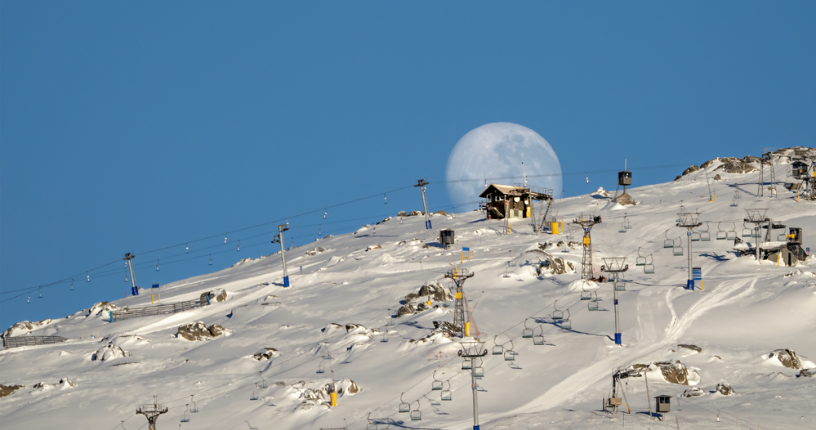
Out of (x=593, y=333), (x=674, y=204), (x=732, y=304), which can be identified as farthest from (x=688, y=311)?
(x=674, y=204)

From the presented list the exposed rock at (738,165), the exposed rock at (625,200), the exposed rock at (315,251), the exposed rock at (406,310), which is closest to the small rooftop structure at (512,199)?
the exposed rock at (625,200)

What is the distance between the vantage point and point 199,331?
78.4 meters

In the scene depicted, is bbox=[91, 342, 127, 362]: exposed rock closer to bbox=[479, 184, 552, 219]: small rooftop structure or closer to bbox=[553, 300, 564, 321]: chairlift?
bbox=[553, 300, 564, 321]: chairlift

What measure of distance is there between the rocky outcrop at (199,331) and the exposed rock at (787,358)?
46.2 m

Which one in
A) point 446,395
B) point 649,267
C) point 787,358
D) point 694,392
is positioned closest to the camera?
point 694,392

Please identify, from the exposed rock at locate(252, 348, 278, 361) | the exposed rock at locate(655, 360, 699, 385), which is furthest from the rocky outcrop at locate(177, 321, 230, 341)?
the exposed rock at locate(655, 360, 699, 385)

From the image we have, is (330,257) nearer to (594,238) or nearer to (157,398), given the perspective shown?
(594,238)

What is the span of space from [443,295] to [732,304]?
25.0 meters

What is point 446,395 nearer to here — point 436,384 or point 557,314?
point 436,384

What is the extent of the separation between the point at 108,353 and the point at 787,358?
53906 millimetres

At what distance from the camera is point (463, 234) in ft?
356

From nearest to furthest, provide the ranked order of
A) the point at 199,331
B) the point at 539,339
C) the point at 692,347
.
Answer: the point at 692,347 → the point at 539,339 → the point at 199,331

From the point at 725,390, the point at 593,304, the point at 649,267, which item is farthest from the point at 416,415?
the point at 649,267

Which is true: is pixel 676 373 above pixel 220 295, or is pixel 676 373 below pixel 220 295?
below
